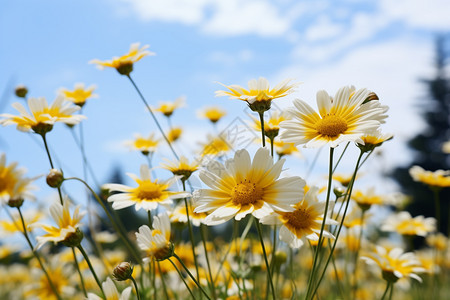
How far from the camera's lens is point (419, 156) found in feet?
84.2

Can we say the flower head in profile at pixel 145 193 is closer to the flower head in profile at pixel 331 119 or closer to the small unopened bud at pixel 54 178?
the small unopened bud at pixel 54 178

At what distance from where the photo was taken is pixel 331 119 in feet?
3.84

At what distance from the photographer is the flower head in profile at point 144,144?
222cm

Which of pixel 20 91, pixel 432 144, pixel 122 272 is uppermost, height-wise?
pixel 20 91

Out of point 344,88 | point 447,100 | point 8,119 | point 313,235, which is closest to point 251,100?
point 344,88

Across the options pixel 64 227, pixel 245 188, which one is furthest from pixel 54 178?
pixel 245 188

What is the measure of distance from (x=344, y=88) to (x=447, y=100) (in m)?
30.5

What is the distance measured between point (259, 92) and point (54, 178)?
75 centimetres

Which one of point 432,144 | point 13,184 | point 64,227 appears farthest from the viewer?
point 432,144

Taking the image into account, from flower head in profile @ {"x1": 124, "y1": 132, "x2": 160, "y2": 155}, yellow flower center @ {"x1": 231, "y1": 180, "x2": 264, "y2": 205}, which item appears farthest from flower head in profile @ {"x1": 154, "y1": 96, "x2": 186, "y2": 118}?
yellow flower center @ {"x1": 231, "y1": 180, "x2": 264, "y2": 205}

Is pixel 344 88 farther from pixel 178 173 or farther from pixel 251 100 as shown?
pixel 178 173

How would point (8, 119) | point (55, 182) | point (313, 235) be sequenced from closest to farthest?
point (313, 235)
point (55, 182)
point (8, 119)

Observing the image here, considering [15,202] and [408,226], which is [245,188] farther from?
[408,226]

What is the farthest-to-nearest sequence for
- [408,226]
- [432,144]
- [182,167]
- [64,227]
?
[432,144] < [408,226] < [182,167] < [64,227]
